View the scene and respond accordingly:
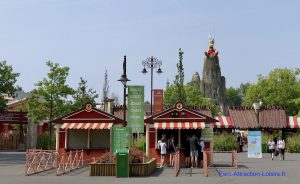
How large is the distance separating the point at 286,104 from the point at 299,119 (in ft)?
119

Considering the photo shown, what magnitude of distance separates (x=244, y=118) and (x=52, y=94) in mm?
20750

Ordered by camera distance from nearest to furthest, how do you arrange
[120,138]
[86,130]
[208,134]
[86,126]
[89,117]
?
[120,138] → [208,134] → [86,126] → [89,117] → [86,130]

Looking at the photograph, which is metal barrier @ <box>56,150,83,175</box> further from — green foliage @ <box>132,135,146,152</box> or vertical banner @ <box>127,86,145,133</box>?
green foliage @ <box>132,135,146,152</box>

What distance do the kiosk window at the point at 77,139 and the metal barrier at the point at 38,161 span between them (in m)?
4.21

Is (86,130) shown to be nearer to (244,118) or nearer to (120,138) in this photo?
(120,138)

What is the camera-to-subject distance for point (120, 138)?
21.1 metres

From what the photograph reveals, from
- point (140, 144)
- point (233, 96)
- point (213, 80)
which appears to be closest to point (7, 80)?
point (140, 144)

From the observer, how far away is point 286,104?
3359 inches

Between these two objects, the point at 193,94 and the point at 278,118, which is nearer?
the point at 278,118

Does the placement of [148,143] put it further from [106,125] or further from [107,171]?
[107,171]

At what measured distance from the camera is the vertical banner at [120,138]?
21078 millimetres

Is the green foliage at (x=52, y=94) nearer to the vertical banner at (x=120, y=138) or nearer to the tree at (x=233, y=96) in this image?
the vertical banner at (x=120, y=138)

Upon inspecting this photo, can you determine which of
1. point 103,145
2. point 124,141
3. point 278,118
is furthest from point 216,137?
point 124,141

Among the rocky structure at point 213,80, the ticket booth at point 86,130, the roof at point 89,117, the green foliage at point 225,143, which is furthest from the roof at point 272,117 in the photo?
the rocky structure at point 213,80
